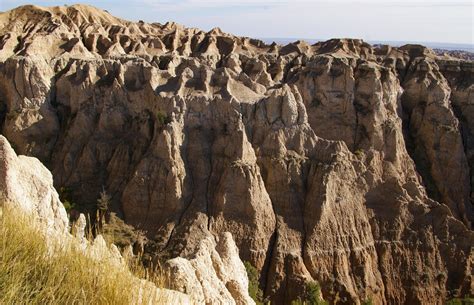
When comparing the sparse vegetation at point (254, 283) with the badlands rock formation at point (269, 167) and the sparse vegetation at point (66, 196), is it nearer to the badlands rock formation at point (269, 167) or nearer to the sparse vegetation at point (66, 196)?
the badlands rock formation at point (269, 167)

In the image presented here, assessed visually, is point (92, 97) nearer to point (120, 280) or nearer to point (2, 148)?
point (2, 148)

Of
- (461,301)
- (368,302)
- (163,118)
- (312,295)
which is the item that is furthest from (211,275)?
(461,301)

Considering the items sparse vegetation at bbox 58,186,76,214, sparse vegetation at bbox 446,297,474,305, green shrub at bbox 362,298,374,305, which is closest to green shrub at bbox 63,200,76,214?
sparse vegetation at bbox 58,186,76,214

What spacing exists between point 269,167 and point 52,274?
2183cm

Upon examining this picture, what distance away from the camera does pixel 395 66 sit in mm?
45844

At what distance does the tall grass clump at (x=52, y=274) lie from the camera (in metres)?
5.42

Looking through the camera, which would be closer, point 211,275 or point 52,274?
point 52,274

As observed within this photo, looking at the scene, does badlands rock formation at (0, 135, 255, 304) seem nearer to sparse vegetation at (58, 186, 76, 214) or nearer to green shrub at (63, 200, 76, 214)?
green shrub at (63, 200, 76, 214)

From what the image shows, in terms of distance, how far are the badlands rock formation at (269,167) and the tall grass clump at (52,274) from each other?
1546cm

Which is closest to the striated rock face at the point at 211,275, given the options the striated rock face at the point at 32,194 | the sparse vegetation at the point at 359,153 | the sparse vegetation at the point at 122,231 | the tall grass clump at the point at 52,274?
the striated rock face at the point at 32,194

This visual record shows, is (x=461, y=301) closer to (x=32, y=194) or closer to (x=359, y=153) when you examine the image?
(x=359, y=153)

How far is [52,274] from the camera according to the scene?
5770 mm

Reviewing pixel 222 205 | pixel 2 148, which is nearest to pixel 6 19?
pixel 222 205

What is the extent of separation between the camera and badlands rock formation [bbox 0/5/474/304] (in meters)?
25.5
